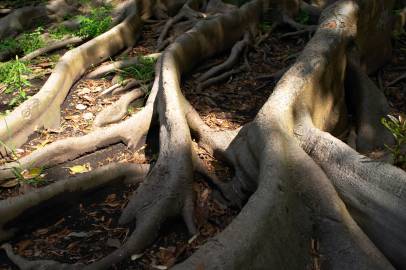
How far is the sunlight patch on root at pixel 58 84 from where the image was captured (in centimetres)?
420

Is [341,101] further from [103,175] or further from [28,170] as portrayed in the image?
[28,170]

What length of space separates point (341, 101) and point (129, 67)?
8.14 feet

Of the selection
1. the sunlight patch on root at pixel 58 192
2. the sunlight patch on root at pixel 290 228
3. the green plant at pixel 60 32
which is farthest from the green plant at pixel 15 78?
the sunlight patch on root at pixel 290 228

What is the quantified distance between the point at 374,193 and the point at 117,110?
111 inches

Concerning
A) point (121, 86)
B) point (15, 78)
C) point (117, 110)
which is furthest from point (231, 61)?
point (15, 78)

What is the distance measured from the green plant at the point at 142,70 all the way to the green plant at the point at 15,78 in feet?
3.71

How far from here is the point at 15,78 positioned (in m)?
5.27

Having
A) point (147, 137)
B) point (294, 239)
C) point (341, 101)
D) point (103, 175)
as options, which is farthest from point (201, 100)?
point (294, 239)

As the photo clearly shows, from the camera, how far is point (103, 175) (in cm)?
357

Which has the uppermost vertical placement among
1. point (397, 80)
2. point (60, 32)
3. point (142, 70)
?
point (60, 32)

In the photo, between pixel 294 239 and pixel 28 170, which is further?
pixel 28 170

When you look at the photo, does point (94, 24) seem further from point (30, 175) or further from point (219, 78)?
point (30, 175)

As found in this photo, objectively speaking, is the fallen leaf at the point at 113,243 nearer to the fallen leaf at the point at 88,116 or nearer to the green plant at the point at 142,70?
the fallen leaf at the point at 88,116

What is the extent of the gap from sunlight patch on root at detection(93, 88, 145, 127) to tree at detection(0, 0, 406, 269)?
36 cm
